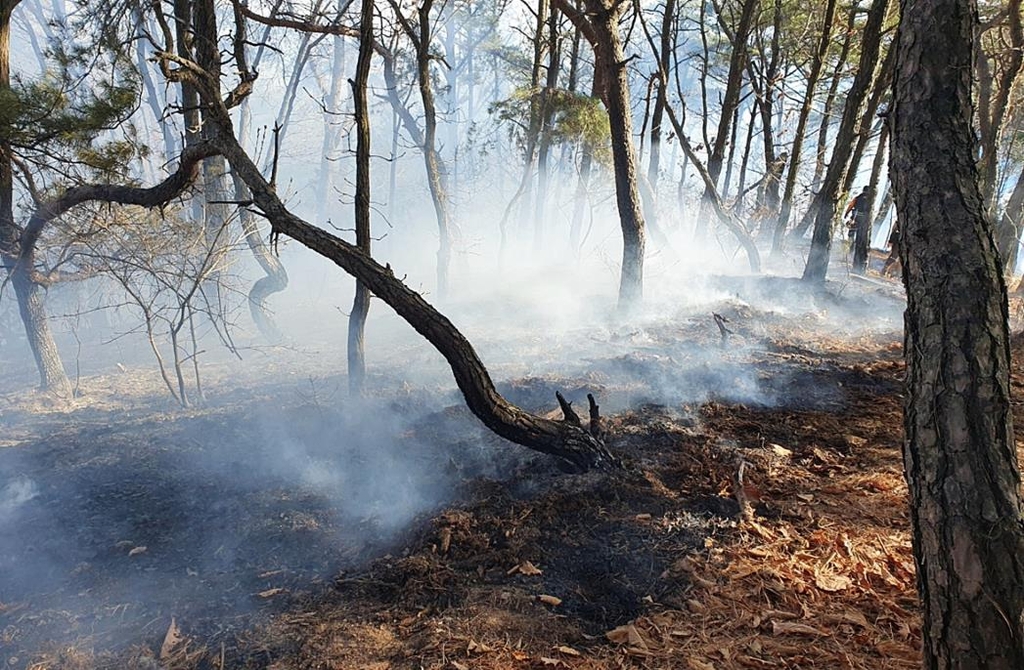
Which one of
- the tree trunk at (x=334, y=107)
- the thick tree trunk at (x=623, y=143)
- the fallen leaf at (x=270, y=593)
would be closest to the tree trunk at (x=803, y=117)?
the thick tree trunk at (x=623, y=143)

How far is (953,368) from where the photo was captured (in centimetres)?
175

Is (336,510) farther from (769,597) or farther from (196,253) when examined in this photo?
(196,253)

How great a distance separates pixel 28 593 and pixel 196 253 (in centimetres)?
520

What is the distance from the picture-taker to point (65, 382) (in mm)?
8672

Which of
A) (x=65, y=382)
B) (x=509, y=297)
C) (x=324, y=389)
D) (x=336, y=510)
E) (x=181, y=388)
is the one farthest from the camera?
(x=509, y=297)

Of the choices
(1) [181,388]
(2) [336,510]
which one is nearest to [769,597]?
(2) [336,510]

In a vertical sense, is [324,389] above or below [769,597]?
below

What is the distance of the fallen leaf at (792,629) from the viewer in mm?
2521

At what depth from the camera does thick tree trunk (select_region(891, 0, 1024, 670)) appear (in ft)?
5.47

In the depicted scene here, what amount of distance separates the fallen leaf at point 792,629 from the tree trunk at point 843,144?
30.2ft

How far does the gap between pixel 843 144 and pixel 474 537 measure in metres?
9.63

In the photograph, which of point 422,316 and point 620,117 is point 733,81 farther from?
point 422,316

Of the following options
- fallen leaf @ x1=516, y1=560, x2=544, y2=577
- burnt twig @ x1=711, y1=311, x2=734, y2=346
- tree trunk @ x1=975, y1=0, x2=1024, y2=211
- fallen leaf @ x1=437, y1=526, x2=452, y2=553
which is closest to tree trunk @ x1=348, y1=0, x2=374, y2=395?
fallen leaf @ x1=437, y1=526, x2=452, y2=553

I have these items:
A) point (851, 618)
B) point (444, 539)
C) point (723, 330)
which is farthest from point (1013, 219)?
point (444, 539)
